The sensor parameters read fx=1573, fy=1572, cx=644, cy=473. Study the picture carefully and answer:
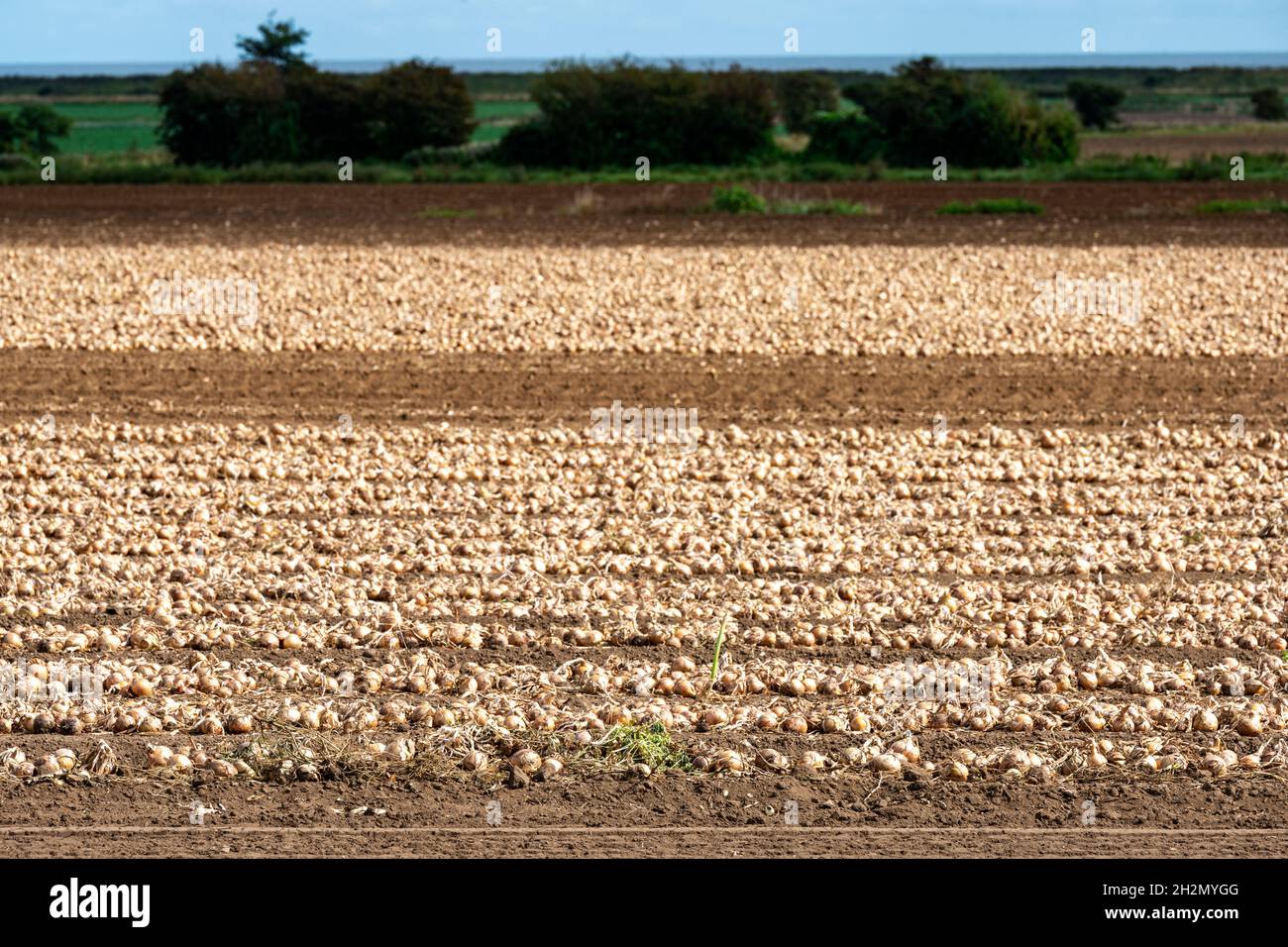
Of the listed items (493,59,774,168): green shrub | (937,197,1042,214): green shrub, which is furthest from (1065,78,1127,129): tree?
(937,197,1042,214): green shrub

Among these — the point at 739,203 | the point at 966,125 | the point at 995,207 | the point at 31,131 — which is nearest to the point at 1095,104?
the point at 966,125

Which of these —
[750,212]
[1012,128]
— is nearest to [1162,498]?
[750,212]

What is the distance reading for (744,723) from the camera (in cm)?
647

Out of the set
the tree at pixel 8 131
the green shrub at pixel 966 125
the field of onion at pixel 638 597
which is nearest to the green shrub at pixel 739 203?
the green shrub at pixel 966 125

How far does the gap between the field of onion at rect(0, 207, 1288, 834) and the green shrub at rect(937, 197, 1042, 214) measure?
51.0 ft

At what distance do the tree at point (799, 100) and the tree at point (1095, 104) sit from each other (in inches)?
656

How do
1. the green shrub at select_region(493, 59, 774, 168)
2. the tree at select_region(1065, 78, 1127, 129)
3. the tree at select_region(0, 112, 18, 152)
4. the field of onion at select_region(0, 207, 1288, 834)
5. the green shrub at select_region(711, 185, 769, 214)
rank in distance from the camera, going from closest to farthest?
1. the field of onion at select_region(0, 207, 1288, 834)
2. the green shrub at select_region(711, 185, 769, 214)
3. the green shrub at select_region(493, 59, 774, 168)
4. the tree at select_region(0, 112, 18, 152)
5. the tree at select_region(1065, 78, 1127, 129)

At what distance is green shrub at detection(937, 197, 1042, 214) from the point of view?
31.1 m

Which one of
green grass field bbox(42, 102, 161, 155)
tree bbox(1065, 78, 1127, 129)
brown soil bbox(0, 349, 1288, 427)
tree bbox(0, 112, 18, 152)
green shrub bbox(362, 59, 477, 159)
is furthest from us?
tree bbox(1065, 78, 1127, 129)

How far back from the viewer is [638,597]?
827 cm

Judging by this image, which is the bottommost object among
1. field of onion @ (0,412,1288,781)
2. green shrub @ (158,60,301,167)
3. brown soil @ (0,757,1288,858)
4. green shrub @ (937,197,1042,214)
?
brown soil @ (0,757,1288,858)

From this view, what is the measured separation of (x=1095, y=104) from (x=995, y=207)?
47766 mm

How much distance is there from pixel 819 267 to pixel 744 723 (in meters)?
16.9

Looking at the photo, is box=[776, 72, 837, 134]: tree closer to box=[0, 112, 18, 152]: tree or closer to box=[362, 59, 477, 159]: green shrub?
box=[362, 59, 477, 159]: green shrub
